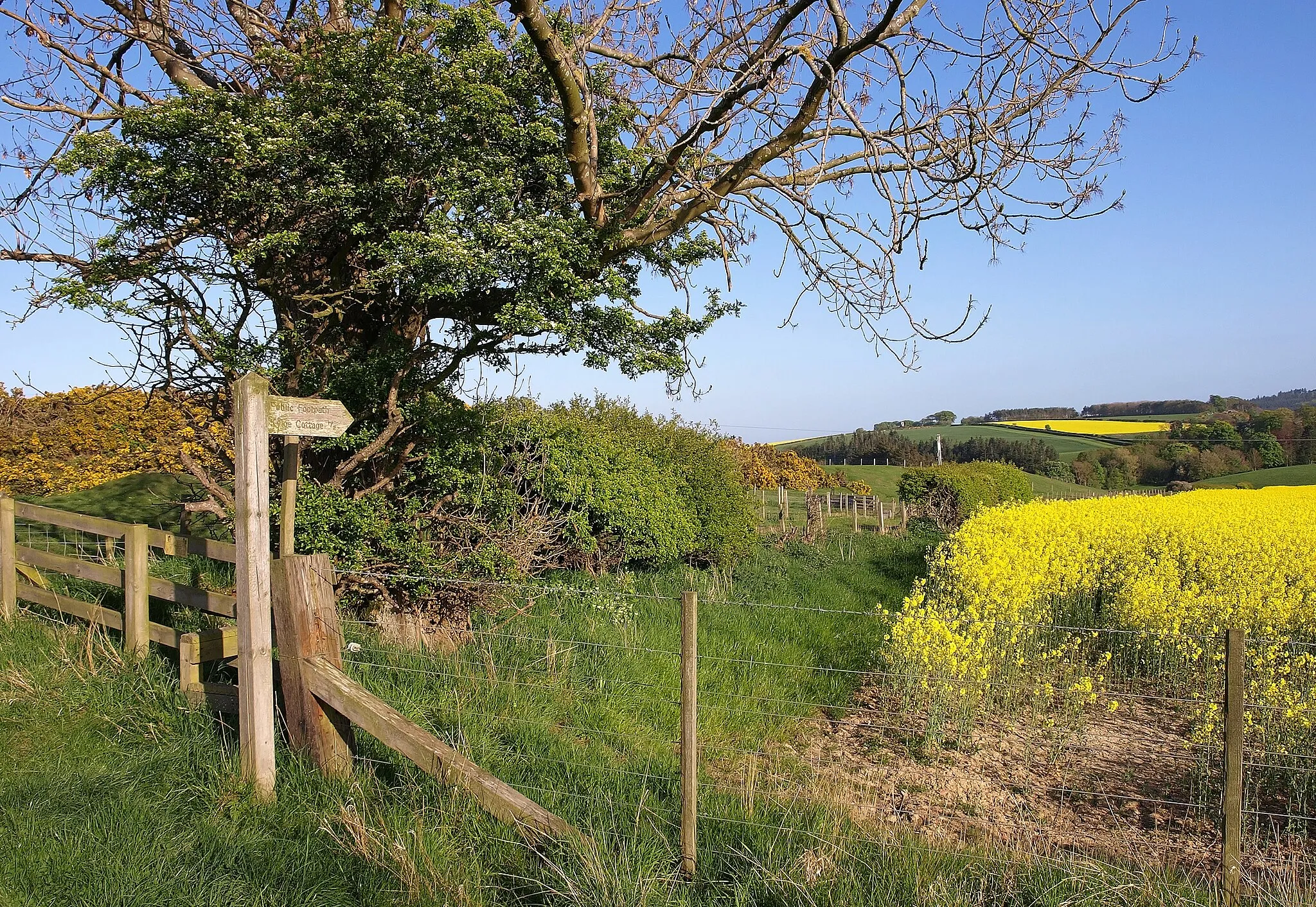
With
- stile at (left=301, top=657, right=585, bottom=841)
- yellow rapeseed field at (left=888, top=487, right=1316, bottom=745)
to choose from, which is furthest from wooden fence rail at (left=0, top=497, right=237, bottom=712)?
yellow rapeseed field at (left=888, top=487, right=1316, bottom=745)

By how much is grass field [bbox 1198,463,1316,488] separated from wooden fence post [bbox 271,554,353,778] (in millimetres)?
44555

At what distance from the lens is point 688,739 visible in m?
4.09

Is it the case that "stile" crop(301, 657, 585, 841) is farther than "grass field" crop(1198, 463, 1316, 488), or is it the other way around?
"grass field" crop(1198, 463, 1316, 488)

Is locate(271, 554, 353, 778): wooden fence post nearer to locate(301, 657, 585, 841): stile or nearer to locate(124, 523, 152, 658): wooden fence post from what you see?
locate(301, 657, 585, 841): stile

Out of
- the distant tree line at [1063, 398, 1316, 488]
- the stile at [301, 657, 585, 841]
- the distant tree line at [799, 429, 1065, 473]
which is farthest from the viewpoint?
the distant tree line at [799, 429, 1065, 473]

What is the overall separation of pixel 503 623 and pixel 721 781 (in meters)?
3.39

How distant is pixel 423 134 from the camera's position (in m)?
6.89

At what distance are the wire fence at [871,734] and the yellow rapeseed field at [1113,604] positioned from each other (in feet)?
0.33

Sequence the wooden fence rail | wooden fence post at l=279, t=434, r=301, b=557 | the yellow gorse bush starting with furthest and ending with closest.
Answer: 1. the yellow gorse bush
2. wooden fence post at l=279, t=434, r=301, b=557
3. the wooden fence rail

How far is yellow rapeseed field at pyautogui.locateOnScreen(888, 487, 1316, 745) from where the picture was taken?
6.89 m

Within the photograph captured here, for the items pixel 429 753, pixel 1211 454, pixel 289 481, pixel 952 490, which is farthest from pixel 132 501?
pixel 1211 454

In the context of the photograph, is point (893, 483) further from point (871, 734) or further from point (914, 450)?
point (871, 734)

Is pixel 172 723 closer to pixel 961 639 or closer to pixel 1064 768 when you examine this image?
pixel 961 639

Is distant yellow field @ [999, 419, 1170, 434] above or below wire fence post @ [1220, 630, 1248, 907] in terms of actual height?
above
